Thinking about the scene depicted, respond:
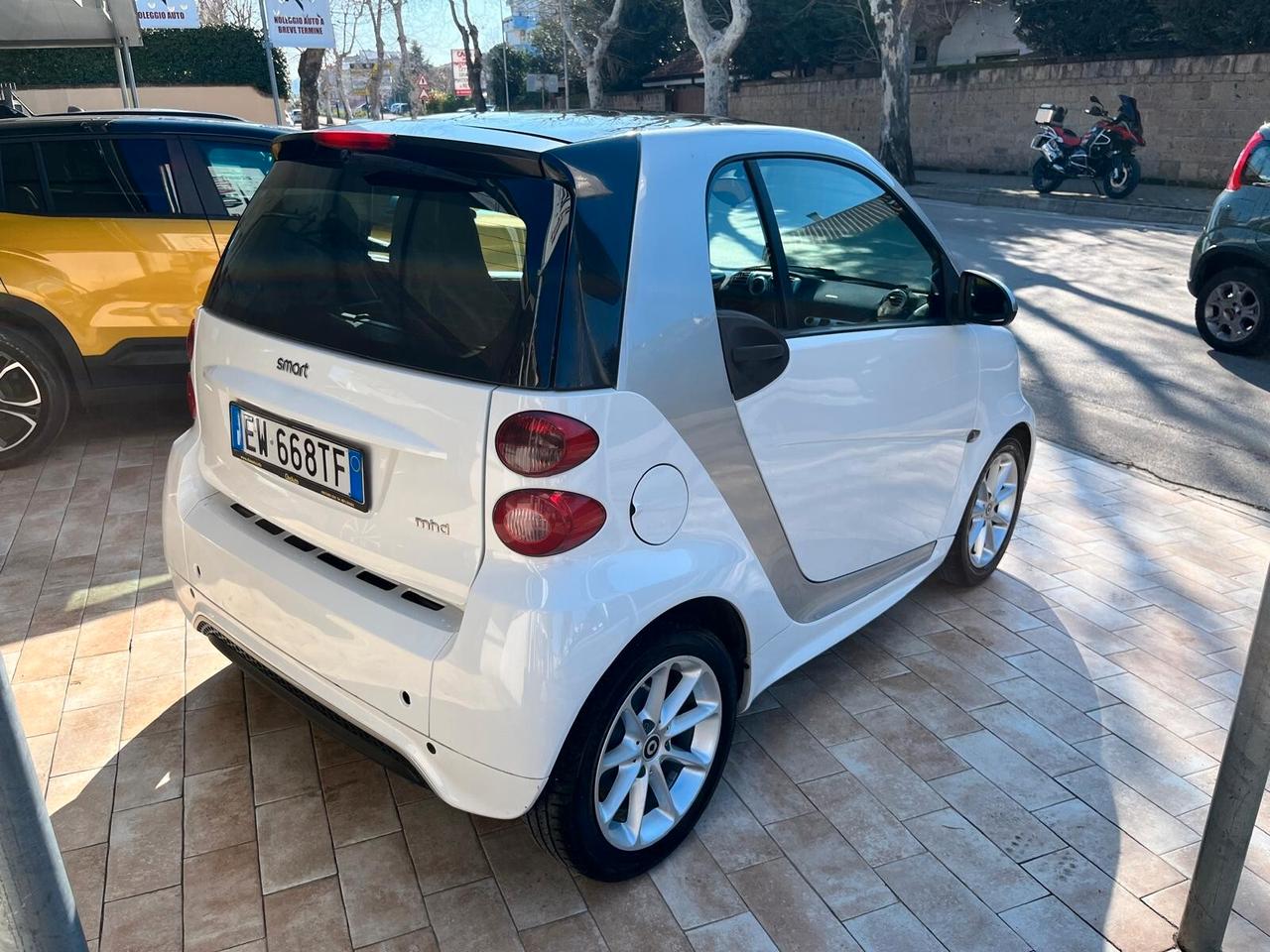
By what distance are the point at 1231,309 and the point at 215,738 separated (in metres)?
7.91

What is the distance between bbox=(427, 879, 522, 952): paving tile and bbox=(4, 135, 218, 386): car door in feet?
13.0

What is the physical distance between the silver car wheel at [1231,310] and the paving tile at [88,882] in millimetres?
8216

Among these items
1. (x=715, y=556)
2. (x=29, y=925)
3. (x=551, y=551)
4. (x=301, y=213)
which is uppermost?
(x=301, y=213)

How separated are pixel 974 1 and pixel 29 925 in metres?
31.9

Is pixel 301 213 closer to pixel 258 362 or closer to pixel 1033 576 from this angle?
pixel 258 362

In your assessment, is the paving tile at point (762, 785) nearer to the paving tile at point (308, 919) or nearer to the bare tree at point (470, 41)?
the paving tile at point (308, 919)

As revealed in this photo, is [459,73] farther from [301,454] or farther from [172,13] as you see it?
[301,454]

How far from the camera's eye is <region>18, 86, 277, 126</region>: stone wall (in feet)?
80.3

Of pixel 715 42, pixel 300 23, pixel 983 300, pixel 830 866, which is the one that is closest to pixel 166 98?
pixel 300 23

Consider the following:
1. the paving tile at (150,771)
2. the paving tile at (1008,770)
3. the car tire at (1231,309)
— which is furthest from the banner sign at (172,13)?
the paving tile at (1008,770)

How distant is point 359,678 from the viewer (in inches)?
89.7

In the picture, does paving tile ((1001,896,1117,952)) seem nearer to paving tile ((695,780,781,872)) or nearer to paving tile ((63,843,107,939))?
paving tile ((695,780,781,872))

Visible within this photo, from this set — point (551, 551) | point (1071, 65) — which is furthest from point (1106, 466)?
point (1071, 65)

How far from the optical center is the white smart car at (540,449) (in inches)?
82.7
